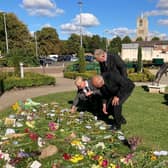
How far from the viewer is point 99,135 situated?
5445 millimetres

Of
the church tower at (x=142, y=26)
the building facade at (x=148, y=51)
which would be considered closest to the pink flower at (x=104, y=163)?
the building facade at (x=148, y=51)

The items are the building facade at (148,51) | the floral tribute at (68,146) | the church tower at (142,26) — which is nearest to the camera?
the floral tribute at (68,146)

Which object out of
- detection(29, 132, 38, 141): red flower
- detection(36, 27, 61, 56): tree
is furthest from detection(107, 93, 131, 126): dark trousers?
detection(36, 27, 61, 56): tree

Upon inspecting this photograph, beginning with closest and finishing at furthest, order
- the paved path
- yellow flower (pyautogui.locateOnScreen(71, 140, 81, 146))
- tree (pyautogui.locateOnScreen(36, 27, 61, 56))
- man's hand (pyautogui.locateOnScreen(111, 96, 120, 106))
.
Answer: yellow flower (pyautogui.locateOnScreen(71, 140, 81, 146)) < man's hand (pyautogui.locateOnScreen(111, 96, 120, 106)) < the paved path < tree (pyautogui.locateOnScreen(36, 27, 61, 56))

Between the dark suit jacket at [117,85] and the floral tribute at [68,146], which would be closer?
the floral tribute at [68,146]

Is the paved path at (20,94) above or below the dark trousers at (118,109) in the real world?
below

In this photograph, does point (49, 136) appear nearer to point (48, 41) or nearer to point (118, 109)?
point (118, 109)

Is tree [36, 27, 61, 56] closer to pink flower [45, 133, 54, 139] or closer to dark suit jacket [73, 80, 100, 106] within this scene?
dark suit jacket [73, 80, 100, 106]

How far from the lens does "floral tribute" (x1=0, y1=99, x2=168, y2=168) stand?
161 inches

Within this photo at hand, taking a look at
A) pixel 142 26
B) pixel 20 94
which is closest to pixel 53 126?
pixel 20 94

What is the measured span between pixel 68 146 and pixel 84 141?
0.38 meters

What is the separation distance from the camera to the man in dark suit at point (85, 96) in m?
6.95

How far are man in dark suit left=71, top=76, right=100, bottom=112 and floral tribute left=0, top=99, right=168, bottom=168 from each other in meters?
0.62

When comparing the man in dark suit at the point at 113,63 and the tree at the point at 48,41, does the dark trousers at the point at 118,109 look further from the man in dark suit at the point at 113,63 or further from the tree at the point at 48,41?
the tree at the point at 48,41
